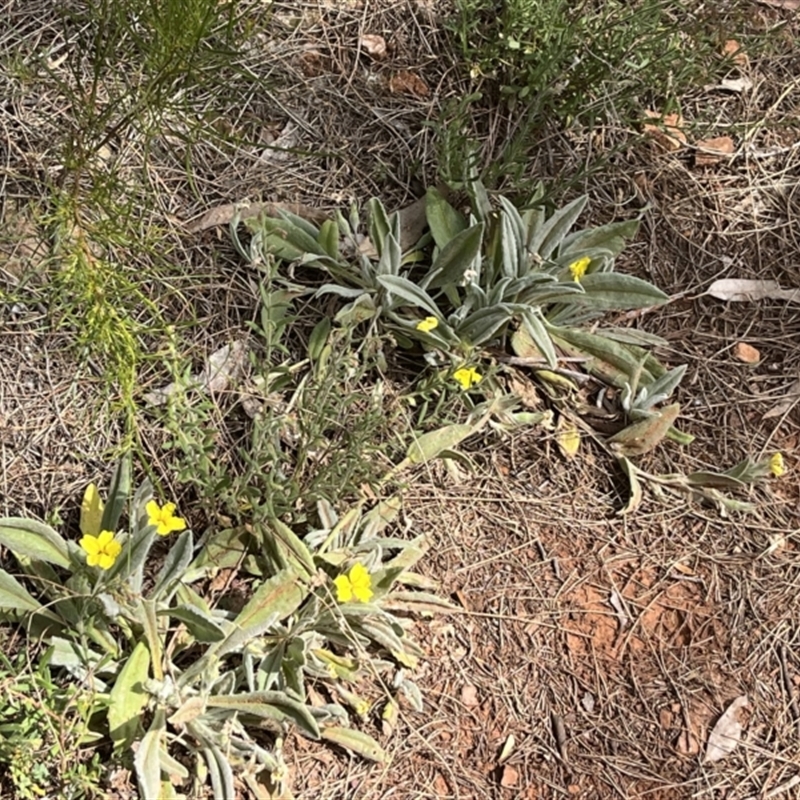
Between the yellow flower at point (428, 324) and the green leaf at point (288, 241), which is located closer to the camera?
the yellow flower at point (428, 324)

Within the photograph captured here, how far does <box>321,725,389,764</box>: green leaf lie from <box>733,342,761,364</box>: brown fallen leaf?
1293 millimetres

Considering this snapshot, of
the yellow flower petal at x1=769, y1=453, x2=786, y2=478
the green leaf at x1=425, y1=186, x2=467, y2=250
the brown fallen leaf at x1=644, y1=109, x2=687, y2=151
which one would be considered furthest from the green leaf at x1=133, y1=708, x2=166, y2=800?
the brown fallen leaf at x1=644, y1=109, x2=687, y2=151

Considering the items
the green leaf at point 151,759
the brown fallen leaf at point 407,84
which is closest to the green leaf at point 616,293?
the brown fallen leaf at point 407,84

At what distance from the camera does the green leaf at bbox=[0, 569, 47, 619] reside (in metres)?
1.68

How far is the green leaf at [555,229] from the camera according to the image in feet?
7.10

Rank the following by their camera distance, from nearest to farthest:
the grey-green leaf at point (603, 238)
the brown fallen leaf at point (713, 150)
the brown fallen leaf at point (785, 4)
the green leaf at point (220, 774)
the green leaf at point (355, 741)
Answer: the green leaf at point (220, 774) → the green leaf at point (355, 741) → the grey-green leaf at point (603, 238) → the brown fallen leaf at point (713, 150) → the brown fallen leaf at point (785, 4)

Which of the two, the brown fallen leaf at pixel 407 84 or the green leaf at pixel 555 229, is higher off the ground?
the brown fallen leaf at pixel 407 84

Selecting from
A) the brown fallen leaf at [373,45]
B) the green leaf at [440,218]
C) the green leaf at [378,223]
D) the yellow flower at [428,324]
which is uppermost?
the brown fallen leaf at [373,45]

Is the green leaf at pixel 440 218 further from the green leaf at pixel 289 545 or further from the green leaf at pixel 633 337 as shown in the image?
the green leaf at pixel 289 545

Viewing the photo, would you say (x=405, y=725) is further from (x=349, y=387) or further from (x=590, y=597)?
(x=349, y=387)

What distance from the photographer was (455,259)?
2.12 metres

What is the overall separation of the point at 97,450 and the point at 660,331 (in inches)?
53.8

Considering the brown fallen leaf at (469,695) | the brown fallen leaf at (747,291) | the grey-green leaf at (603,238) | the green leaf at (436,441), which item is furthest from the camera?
the brown fallen leaf at (747,291)

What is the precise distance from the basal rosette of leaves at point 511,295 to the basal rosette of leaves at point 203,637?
1.68ft
